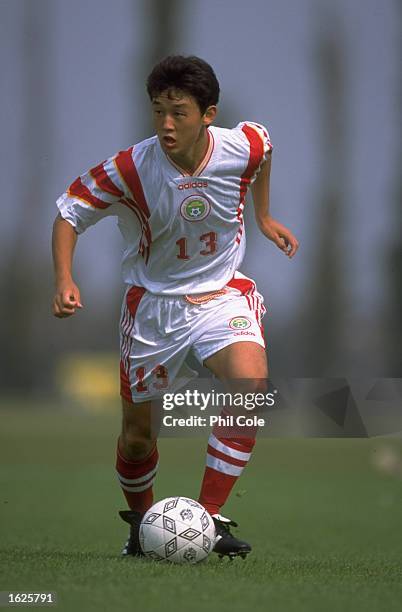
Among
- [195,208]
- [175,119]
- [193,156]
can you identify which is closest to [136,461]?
[195,208]

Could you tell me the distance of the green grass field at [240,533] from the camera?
4.29 meters

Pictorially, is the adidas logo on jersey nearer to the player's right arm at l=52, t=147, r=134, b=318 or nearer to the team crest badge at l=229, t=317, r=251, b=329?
the player's right arm at l=52, t=147, r=134, b=318

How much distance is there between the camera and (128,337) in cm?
575

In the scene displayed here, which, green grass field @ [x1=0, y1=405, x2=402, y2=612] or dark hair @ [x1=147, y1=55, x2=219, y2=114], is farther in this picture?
dark hair @ [x1=147, y1=55, x2=219, y2=114]

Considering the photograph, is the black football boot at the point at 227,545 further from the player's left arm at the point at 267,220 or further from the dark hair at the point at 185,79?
the dark hair at the point at 185,79

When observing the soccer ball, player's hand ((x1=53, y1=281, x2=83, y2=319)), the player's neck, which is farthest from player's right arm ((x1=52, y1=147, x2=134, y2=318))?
the soccer ball

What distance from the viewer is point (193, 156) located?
17.9 feet

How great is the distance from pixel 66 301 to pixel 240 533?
3.13m

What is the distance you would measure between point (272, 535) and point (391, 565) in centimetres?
188

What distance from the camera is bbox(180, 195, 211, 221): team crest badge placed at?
215 inches

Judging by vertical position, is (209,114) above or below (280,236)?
above

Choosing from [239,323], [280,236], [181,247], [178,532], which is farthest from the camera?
[280,236]

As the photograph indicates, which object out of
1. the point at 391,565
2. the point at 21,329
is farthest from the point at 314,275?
the point at 391,565

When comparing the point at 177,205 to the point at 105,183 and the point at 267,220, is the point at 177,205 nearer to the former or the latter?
the point at 105,183
